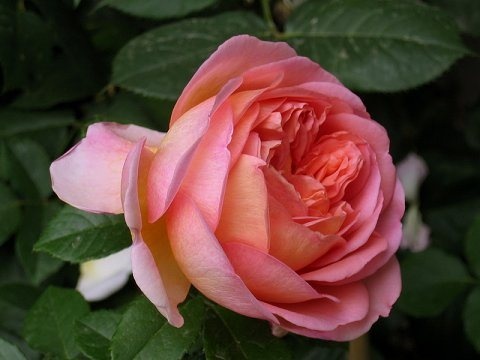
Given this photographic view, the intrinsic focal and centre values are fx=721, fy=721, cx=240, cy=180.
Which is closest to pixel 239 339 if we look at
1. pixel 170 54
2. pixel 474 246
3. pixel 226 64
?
pixel 226 64

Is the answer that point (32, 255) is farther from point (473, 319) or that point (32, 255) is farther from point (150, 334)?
point (473, 319)

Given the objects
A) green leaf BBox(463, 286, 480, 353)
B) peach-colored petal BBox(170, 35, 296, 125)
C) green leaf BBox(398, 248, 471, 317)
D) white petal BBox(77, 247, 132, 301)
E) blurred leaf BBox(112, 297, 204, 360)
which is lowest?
green leaf BBox(398, 248, 471, 317)

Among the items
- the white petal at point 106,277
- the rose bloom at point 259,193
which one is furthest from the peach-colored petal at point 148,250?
the white petal at point 106,277

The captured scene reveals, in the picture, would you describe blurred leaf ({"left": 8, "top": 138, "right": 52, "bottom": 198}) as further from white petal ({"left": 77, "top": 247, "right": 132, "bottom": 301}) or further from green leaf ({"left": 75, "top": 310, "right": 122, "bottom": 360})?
green leaf ({"left": 75, "top": 310, "right": 122, "bottom": 360})

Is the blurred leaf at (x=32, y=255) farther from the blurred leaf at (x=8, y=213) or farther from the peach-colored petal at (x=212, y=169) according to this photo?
the peach-colored petal at (x=212, y=169)

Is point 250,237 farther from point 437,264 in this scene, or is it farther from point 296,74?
point 437,264

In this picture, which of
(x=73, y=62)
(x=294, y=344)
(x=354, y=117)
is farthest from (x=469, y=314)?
(x=73, y=62)

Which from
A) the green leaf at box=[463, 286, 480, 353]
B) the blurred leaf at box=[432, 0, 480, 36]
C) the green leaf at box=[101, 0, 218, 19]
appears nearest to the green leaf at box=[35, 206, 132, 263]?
the green leaf at box=[101, 0, 218, 19]
